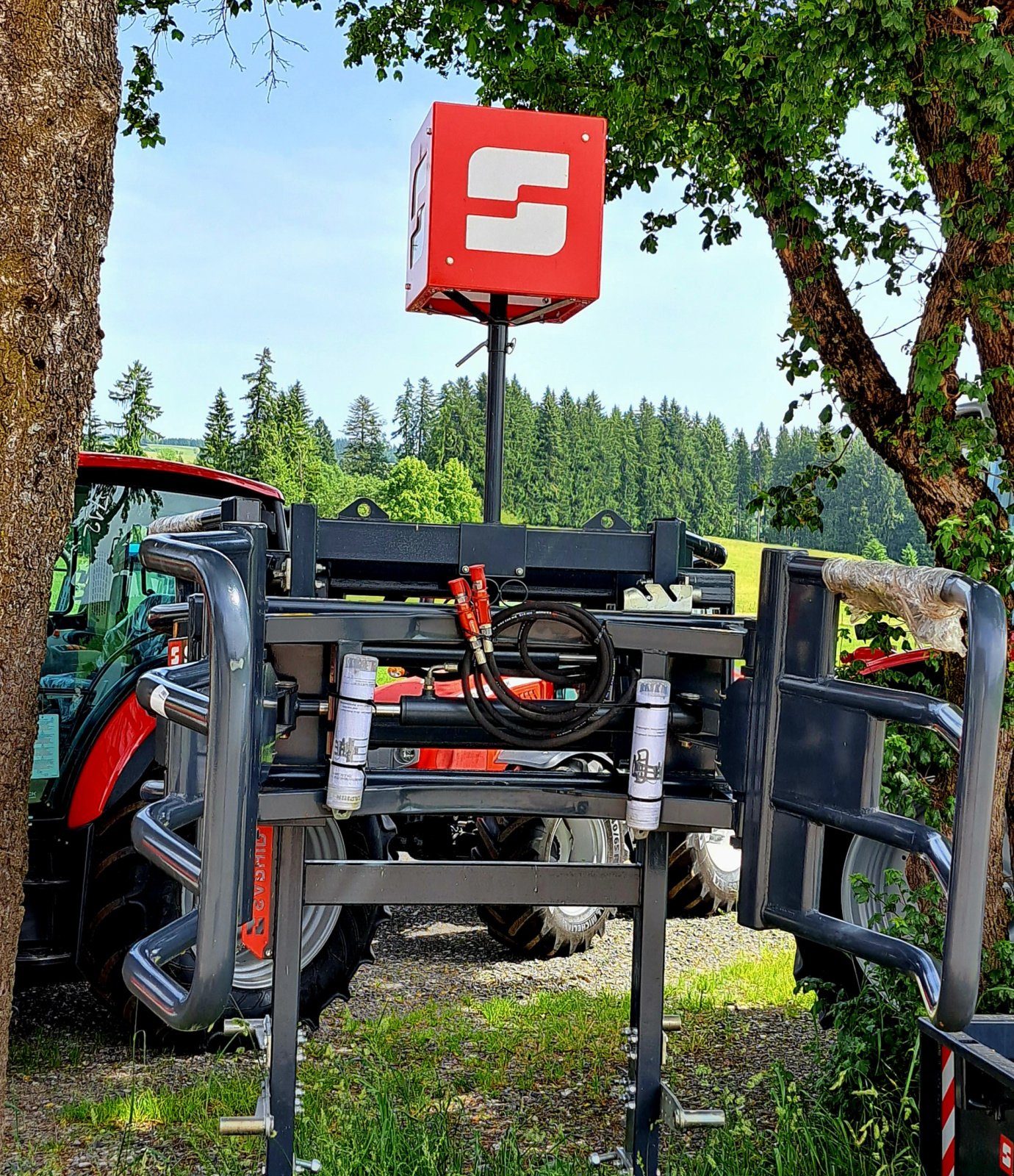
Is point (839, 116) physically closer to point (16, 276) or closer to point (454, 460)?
point (16, 276)

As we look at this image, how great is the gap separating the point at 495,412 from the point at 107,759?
1.90 meters

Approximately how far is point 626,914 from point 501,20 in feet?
14.3

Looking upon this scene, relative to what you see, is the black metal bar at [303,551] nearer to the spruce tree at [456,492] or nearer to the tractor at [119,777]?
the tractor at [119,777]

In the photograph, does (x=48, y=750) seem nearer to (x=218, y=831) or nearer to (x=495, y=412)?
(x=495, y=412)

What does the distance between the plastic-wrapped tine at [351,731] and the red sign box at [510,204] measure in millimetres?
1130

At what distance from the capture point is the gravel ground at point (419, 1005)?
3504mm

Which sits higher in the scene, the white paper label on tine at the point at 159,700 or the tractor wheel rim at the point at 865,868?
the white paper label on tine at the point at 159,700

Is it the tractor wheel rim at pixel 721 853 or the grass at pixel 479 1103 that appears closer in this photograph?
the grass at pixel 479 1103

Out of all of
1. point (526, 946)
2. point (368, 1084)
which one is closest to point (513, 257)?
point (368, 1084)

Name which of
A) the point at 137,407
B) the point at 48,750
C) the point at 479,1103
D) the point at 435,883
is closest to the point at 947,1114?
the point at 435,883

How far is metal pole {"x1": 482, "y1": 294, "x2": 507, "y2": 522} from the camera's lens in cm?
317

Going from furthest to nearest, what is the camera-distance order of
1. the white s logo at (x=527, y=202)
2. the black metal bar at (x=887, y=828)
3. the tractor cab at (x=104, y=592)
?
the tractor cab at (x=104, y=592) < the white s logo at (x=527, y=202) < the black metal bar at (x=887, y=828)

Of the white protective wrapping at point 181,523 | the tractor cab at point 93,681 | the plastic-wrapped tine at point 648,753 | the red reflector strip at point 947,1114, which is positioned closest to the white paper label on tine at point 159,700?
the plastic-wrapped tine at point 648,753

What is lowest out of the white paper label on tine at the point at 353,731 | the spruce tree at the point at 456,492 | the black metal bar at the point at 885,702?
the white paper label on tine at the point at 353,731
